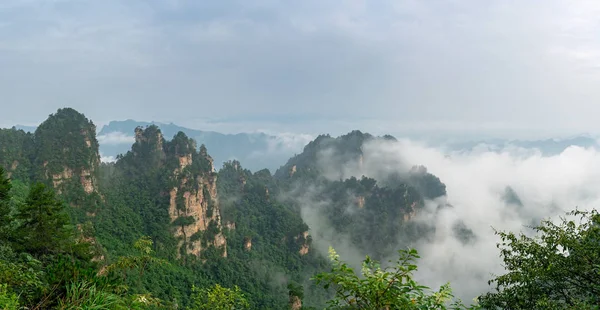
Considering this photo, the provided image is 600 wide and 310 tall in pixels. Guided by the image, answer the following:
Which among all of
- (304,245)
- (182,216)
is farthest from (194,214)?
(304,245)

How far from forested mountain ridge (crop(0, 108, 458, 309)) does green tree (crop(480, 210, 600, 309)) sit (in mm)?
34101

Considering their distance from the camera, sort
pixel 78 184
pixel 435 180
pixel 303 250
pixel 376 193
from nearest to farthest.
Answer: pixel 78 184 → pixel 303 250 → pixel 376 193 → pixel 435 180

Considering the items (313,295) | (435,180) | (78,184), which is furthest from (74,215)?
(435,180)

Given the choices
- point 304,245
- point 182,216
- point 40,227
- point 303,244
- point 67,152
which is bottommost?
point 304,245

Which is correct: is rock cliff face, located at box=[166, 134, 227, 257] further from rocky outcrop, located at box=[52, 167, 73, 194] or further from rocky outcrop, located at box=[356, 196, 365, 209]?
rocky outcrop, located at box=[356, 196, 365, 209]

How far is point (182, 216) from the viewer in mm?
76625

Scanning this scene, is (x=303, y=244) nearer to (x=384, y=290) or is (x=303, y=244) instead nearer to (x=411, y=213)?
(x=411, y=213)

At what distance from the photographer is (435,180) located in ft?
593

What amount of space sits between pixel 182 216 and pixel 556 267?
248 ft

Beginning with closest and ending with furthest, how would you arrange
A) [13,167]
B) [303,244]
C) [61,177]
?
[13,167] → [61,177] → [303,244]

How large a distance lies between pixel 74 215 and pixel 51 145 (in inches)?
710

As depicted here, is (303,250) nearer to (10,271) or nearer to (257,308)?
(257,308)

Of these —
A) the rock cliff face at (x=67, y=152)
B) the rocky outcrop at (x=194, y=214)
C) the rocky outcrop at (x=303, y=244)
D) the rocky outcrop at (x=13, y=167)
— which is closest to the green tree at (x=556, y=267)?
the rocky outcrop at (x=194, y=214)

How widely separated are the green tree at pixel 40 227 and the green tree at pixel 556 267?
26.3 metres
